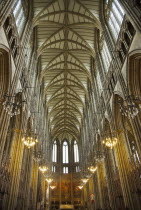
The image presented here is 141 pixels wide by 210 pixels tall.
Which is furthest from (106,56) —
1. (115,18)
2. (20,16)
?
(20,16)

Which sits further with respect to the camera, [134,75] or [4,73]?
[134,75]

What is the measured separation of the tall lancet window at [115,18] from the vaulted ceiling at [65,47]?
2.77 m

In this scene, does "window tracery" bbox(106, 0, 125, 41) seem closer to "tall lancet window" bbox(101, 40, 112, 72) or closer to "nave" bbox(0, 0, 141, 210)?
"nave" bbox(0, 0, 141, 210)

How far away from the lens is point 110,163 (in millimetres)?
20516

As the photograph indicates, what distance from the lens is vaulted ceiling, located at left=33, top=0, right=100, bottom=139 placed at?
2086cm

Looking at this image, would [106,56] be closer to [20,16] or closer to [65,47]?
[65,47]

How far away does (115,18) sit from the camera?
1714cm

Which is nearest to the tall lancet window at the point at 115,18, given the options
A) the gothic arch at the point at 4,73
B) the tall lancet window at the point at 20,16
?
the tall lancet window at the point at 20,16

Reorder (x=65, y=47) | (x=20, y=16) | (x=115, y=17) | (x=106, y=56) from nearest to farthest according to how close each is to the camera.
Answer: (x=115, y=17)
(x=20, y=16)
(x=106, y=56)
(x=65, y=47)

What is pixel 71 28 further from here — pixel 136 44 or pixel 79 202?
pixel 79 202

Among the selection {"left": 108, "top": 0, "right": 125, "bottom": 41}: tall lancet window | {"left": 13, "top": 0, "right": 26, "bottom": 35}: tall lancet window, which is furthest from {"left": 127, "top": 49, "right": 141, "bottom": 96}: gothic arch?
{"left": 13, "top": 0, "right": 26, "bottom": 35}: tall lancet window

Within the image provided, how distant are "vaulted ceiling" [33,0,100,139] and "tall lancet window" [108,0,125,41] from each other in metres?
2.77

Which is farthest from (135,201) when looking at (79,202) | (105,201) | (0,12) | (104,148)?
(79,202)

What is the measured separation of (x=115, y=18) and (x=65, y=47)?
1047cm
